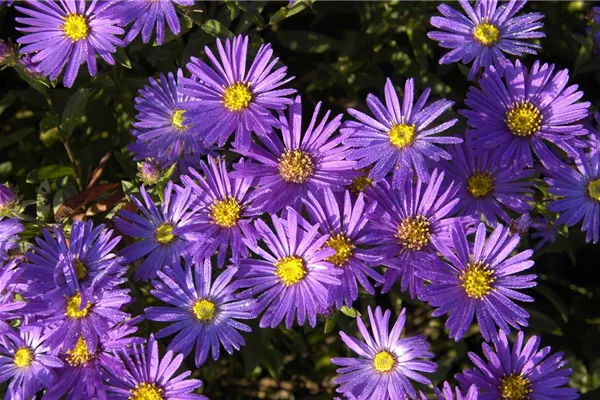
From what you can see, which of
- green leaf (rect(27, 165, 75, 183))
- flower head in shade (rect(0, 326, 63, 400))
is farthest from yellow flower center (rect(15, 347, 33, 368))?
green leaf (rect(27, 165, 75, 183))

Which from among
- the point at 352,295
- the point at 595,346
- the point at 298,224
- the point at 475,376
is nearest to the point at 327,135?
the point at 298,224

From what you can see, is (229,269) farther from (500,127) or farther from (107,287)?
(500,127)

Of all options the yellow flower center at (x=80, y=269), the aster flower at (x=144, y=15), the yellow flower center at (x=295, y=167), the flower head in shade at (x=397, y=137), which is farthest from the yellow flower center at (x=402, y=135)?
the yellow flower center at (x=80, y=269)

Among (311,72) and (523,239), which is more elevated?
(311,72)

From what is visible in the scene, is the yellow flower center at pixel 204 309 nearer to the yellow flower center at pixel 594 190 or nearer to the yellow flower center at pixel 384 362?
the yellow flower center at pixel 384 362

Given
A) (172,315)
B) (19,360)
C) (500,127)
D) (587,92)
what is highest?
(587,92)

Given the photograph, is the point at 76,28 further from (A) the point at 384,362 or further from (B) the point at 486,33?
(A) the point at 384,362

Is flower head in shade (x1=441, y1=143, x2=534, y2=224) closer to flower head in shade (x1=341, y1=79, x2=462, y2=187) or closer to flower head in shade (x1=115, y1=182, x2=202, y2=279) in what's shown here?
flower head in shade (x1=341, y1=79, x2=462, y2=187)

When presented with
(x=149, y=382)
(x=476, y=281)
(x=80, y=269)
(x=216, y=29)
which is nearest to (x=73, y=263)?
(x=80, y=269)
